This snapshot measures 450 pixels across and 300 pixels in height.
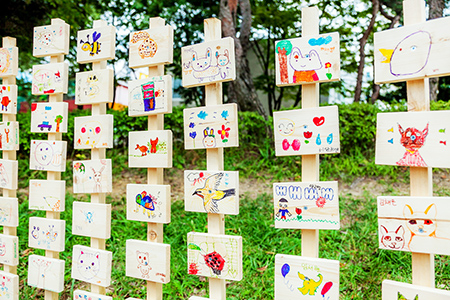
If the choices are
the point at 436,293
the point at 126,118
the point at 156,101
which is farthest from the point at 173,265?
the point at 126,118

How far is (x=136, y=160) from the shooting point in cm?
179

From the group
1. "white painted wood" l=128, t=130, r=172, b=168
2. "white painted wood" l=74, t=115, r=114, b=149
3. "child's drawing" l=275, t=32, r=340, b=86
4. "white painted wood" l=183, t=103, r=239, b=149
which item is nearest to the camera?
"child's drawing" l=275, t=32, r=340, b=86

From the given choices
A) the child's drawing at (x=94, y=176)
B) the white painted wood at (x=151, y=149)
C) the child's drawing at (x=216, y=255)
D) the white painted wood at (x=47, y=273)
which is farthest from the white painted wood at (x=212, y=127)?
the white painted wood at (x=47, y=273)

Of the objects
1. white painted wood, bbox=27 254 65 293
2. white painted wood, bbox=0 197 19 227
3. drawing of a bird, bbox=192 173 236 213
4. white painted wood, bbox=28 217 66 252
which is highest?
drawing of a bird, bbox=192 173 236 213

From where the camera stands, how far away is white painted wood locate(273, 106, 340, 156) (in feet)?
4.57

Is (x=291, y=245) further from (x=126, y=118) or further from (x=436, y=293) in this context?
(x=126, y=118)

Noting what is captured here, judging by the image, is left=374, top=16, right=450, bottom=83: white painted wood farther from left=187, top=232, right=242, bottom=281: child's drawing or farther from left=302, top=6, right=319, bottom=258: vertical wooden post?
left=187, top=232, right=242, bottom=281: child's drawing

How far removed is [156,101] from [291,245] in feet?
5.90

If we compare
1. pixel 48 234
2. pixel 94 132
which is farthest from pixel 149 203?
pixel 48 234

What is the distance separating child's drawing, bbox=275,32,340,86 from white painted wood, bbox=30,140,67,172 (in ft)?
4.50

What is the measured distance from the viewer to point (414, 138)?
1.27m

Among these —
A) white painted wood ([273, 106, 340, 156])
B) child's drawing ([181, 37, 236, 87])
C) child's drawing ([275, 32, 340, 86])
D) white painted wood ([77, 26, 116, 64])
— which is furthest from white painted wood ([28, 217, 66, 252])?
child's drawing ([275, 32, 340, 86])

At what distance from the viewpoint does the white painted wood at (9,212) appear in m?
2.32

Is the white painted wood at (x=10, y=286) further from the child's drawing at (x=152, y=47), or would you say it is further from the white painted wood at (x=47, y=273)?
the child's drawing at (x=152, y=47)
